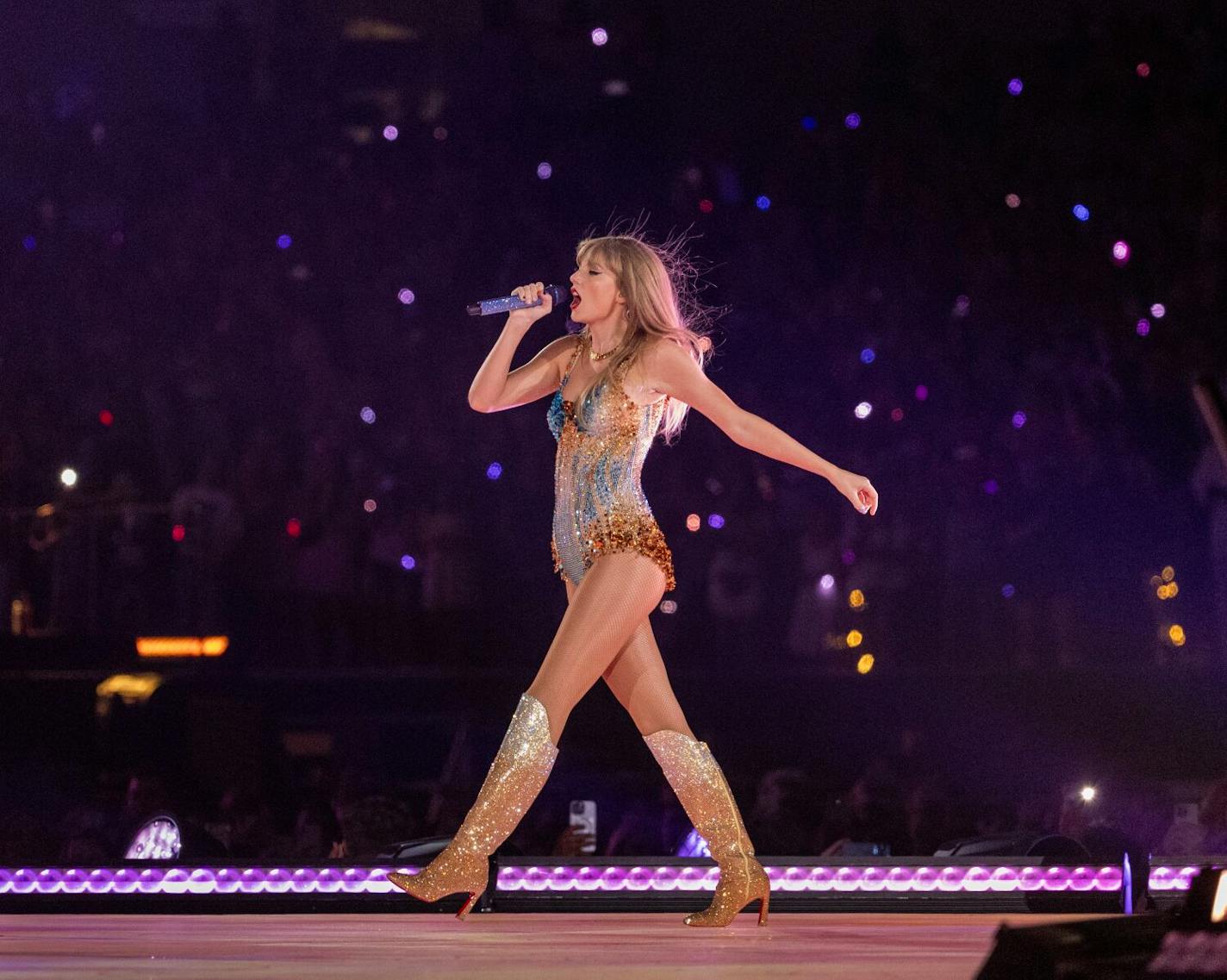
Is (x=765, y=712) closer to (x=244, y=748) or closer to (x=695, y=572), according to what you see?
(x=695, y=572)

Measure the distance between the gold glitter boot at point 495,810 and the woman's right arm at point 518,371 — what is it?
76 centimetres

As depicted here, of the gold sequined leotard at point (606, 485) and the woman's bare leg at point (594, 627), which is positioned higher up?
the gold sequined leotard at point (606, 485)

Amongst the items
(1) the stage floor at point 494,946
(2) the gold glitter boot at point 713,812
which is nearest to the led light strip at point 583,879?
(1) the stage floor at point 494,946

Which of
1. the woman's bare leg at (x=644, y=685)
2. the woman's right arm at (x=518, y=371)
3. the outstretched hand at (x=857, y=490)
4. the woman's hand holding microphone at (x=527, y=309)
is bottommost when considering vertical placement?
the woman's bare leg at (x=644, y=685)

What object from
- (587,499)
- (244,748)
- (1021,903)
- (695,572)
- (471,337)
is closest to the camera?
(587,499)

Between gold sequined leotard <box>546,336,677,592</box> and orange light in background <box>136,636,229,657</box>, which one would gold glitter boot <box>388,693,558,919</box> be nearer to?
gold sequined leotard <box>546,336,677,592</box>

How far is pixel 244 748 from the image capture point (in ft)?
22.9

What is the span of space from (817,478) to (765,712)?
1377mm

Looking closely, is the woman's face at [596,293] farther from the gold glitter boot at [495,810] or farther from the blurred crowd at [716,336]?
the blurred crowd at [716,336]

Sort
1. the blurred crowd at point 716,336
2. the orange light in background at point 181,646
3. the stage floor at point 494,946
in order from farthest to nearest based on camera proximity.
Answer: the blurred crowd at point 716,336 < the orange light in background at point 181,646 < the stage floor at point 494,946

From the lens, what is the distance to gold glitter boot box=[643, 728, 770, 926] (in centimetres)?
357

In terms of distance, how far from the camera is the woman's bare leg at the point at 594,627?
3533 millimetres

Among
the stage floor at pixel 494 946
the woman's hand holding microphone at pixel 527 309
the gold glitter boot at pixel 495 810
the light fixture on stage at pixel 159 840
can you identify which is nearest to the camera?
the stage floor at pixel 494 946

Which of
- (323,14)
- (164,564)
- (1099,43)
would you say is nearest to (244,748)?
(164,564)
